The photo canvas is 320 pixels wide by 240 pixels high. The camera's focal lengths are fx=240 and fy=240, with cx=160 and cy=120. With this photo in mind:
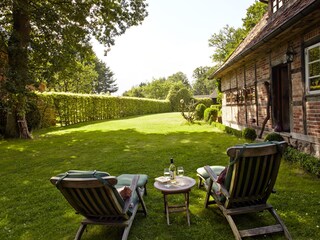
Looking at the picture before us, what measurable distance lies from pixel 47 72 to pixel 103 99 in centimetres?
1198

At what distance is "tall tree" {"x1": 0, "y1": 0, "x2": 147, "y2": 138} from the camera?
10852 mm

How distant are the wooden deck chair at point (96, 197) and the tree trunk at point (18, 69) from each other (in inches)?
362

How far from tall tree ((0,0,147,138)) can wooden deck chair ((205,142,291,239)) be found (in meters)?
10.3

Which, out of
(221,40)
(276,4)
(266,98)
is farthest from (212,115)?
(221,40)

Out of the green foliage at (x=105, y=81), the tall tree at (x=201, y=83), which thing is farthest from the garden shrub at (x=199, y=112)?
the tall tree at (x=201, y=83)

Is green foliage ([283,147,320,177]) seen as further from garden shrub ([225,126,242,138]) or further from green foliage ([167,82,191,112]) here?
green foliage ([167,82,191,112])

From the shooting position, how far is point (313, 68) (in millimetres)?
5891

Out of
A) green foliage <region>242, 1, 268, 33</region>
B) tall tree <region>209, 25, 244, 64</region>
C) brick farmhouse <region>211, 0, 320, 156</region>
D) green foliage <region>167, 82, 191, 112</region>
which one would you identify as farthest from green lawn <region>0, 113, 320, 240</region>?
green foliage <region>167, 82, 191, 112</region>

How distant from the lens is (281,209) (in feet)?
12.6

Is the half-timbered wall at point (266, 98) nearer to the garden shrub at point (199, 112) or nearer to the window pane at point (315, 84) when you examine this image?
the window pane at point (315, 84)

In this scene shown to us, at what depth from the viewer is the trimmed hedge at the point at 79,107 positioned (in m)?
16.7

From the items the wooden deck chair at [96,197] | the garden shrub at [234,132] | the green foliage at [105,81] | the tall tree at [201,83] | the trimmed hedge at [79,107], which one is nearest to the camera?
the wooden deck chair at [96,197]

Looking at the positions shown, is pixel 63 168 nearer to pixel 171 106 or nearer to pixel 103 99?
pixel 103 99

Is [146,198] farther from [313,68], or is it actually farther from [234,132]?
[234,132]
